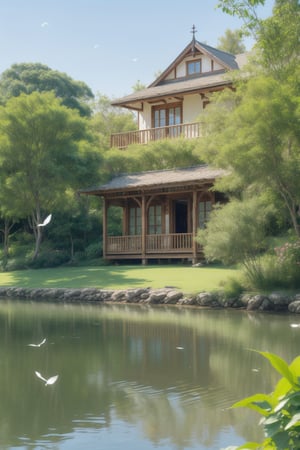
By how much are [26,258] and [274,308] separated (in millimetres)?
16039

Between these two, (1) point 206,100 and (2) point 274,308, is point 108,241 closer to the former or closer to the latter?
(1) point 206,100

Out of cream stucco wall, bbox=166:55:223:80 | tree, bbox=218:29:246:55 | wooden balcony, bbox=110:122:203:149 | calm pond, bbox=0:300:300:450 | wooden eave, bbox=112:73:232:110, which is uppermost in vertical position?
tree, bbox=218:29:246:55

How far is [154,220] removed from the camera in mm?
30703

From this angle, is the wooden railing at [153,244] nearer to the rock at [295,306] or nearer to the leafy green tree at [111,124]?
the rock at [295,306]

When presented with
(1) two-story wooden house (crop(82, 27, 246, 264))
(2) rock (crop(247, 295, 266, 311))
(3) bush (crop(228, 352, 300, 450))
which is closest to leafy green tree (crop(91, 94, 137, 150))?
(1) two-story wooden house (crop(82, 27, 246, 264))

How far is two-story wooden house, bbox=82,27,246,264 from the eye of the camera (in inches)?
1035

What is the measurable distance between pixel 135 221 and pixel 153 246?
3.77 meters

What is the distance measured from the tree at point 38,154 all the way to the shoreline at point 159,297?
7.14 meters

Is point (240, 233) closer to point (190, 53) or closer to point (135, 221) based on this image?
point (135, 221)

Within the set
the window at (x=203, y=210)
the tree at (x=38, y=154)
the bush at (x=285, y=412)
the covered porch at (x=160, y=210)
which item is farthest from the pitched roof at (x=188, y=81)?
the bush at (x=285, y=412)

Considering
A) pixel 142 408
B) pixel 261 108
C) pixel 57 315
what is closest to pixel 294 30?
pixel 261 108

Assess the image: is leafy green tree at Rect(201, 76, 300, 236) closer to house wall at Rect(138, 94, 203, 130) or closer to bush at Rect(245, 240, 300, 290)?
bush at Rect(245, 240, 300, 290)

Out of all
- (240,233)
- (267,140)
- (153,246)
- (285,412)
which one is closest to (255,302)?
(240,233)

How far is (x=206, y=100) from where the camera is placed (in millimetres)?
32531
